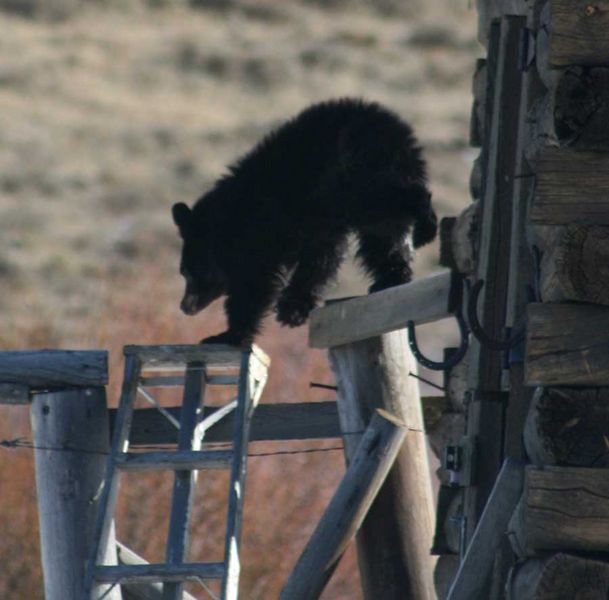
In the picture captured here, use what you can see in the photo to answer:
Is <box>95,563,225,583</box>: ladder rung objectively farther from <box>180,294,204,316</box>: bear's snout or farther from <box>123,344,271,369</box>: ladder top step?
<box>180,294,204,316</box>: bear's snout

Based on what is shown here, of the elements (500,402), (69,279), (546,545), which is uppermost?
(69,279)

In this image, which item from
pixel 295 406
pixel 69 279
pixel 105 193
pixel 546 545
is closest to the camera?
pixel 546 545

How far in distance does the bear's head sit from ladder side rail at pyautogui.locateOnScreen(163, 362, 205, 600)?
124cm

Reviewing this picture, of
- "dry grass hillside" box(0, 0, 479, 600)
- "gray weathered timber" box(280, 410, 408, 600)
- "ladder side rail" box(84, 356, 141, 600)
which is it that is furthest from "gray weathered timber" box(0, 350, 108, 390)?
"dry grass hillside" box(0, 0, 479, 600)

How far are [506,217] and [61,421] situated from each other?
2.39 meters

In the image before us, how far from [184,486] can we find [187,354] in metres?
0.59

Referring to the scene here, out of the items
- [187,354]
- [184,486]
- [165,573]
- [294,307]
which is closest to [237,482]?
[184,486]

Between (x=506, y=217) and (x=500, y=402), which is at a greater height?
(x=506, y=217)

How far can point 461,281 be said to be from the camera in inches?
311

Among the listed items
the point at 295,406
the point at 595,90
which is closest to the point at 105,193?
the point at 295,406

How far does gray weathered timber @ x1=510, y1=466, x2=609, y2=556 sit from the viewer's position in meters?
6.03

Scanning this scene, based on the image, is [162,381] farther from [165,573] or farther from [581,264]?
[581,264]

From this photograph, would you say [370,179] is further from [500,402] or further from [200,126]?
[200,126]

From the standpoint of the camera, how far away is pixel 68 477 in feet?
28.1
